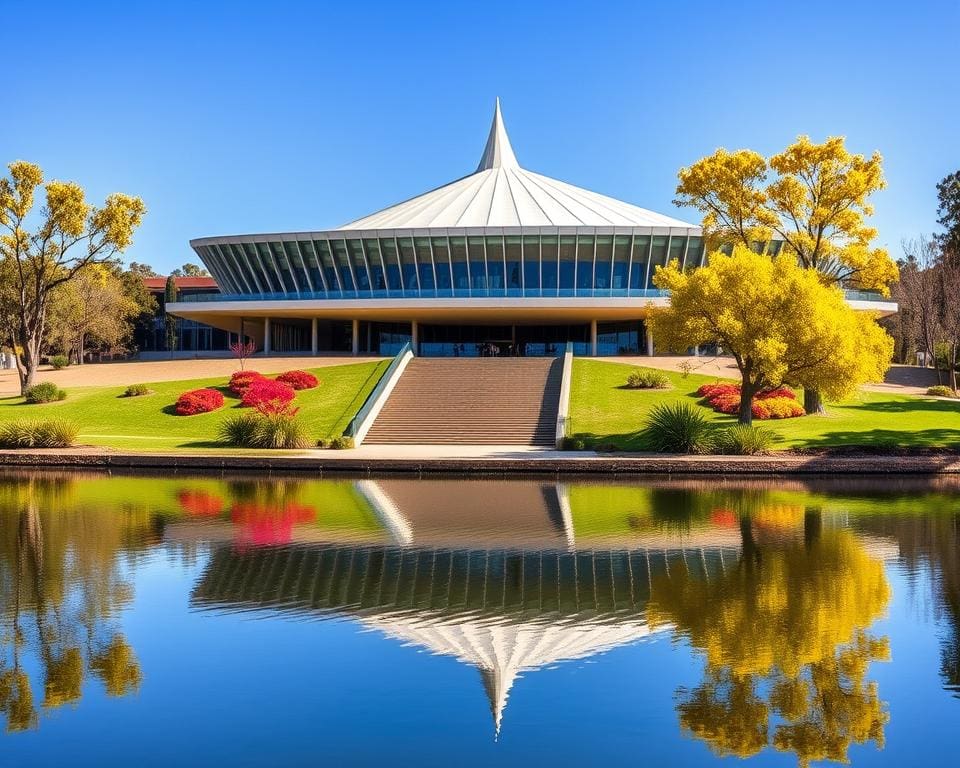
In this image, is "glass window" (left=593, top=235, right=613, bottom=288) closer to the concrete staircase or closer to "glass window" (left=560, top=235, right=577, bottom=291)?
"glass window" (left=560, top=235, right=577, bottom=291)

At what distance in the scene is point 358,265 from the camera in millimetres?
59531

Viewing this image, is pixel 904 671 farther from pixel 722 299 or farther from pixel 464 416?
pixel 464 416

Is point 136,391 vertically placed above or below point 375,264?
below

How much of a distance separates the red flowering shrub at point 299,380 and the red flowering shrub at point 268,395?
5.45 feet

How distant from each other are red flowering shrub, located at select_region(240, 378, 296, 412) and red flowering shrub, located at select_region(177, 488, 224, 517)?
584 inches

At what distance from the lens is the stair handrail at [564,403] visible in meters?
36.1

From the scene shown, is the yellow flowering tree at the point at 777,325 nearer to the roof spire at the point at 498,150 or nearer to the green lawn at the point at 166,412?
the green lawn at the point at 166,412

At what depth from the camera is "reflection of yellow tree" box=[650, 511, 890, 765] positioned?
26.0 ft

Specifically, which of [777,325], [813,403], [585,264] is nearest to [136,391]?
[585,264]

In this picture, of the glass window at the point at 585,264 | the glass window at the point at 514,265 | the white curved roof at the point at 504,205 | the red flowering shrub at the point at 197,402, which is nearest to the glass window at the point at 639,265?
the white curved roof at the point at 504,205

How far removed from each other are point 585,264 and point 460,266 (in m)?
7.76

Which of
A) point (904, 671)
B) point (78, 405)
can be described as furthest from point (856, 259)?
point (78, 405)

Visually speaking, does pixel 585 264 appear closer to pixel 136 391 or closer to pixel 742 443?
pixel 136 391

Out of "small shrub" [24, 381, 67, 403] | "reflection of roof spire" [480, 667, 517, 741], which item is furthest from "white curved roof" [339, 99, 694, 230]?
"reflection of roof spire" [480, 667, 517, 741]
